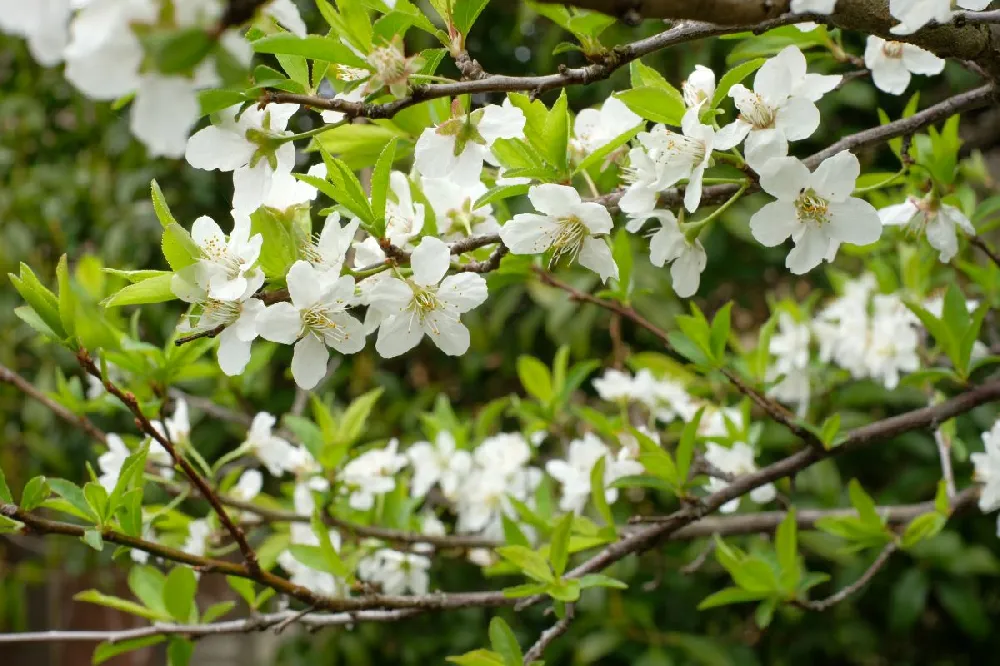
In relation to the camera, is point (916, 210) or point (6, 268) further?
point (6, 268)

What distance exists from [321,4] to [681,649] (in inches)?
59.6

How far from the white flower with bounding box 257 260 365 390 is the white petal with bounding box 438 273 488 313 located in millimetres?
76

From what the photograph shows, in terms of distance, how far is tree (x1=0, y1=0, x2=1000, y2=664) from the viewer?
58 centimetres

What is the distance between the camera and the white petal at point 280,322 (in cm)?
64

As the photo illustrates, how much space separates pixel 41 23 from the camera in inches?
16.6

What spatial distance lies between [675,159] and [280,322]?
1.11 feet

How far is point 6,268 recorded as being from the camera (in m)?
2.38

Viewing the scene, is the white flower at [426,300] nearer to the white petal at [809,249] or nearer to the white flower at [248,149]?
the white flower at [248,149]

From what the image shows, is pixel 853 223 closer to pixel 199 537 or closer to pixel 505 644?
pixel 505 644

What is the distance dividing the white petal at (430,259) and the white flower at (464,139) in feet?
0.21

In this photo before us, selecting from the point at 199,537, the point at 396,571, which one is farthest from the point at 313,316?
the point at 396,571

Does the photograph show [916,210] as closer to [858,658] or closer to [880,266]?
[880,266]

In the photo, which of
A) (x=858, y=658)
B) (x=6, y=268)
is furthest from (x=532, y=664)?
(x=6, y=268)

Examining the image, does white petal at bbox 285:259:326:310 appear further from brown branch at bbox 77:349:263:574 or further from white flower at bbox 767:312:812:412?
white flower at bbox 767:312:812:412
